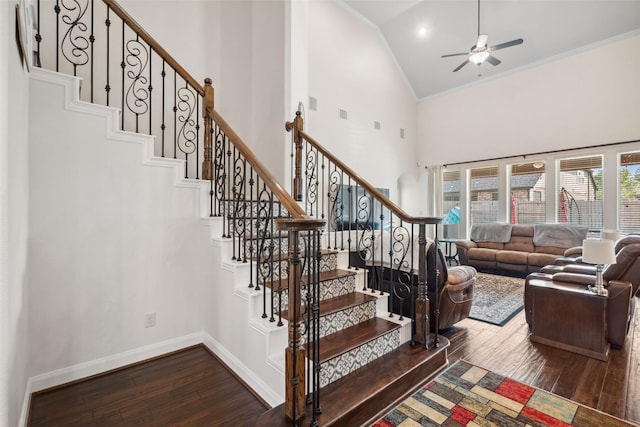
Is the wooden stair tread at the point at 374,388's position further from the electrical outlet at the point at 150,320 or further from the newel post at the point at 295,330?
the electrical outlet at the point at 150,320

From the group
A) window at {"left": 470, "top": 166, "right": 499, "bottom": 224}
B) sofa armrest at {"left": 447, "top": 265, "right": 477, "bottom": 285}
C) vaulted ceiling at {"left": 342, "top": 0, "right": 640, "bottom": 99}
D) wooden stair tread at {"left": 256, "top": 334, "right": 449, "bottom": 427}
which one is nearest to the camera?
wooden stair tread at {"left": 256, "top": 334, "right": 449, "bottom": 427}

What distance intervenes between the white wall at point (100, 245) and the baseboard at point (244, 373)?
0.27 meters

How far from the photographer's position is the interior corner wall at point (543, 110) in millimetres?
5758

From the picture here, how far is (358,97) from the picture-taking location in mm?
6766

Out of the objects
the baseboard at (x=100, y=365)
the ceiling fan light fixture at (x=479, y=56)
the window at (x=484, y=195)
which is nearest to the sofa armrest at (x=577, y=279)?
the baseboard at (x=100, y=365)

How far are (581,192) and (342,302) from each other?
6.66 metres

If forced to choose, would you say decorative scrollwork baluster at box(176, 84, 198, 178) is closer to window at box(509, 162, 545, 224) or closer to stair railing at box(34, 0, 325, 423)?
stair railing at box(34, 0, 325, 423)

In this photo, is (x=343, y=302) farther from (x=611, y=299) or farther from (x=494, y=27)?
(x=494, y=27)

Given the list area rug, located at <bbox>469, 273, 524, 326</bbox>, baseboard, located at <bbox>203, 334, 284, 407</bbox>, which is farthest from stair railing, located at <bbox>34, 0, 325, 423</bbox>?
area rug, located at <bbox>469, 273, 524, 326</bbox>

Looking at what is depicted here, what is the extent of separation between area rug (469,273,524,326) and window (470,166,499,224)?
6.60 feet

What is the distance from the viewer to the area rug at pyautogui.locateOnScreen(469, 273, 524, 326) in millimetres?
3768

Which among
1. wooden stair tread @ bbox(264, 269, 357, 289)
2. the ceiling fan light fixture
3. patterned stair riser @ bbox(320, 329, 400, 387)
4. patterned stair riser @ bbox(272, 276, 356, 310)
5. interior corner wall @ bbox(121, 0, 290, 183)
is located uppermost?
the ceiling fan light fixture

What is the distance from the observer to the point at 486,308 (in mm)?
4105

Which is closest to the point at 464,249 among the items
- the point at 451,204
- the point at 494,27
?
the point at 451,204
